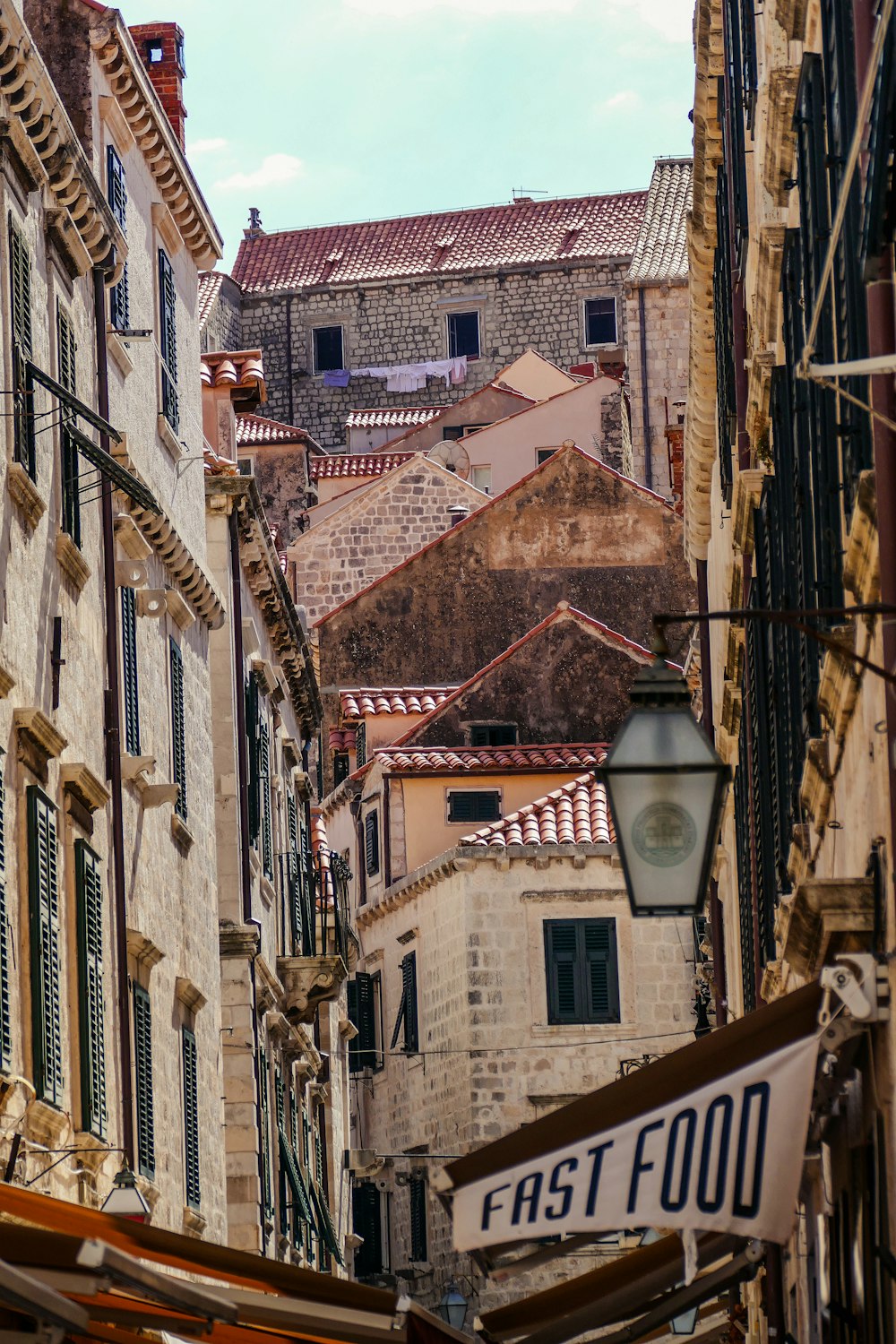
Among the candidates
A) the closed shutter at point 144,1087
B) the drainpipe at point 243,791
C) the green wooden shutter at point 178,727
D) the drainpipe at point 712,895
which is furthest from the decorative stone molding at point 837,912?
the drainpipe at point 712,895

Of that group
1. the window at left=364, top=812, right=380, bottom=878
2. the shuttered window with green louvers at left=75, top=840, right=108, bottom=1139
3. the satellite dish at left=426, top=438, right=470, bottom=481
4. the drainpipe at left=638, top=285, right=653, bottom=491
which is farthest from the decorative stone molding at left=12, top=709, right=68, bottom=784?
the drainpipe at left=638, top=285, right=653, bottom=491

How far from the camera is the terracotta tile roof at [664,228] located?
225 feet

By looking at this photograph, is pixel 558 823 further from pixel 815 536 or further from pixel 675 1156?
pixel 675 1156

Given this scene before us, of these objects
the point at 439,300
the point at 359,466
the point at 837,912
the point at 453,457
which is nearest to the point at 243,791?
the point at 837,912

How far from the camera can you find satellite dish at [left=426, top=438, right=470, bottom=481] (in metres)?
60.7

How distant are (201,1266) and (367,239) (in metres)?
78.9

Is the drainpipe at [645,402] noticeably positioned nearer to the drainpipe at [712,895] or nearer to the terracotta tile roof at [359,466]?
the terracotta tile roof at [359,466]

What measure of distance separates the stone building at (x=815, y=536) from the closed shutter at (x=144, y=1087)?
14.3ft

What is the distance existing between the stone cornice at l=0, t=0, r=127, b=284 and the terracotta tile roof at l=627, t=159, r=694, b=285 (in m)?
50.5

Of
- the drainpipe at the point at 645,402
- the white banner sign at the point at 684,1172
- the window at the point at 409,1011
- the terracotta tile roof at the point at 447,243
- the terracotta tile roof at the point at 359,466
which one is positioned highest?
the terracotta tile roof at the point at 447,243

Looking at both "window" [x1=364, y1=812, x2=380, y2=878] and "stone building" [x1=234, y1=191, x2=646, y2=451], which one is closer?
"window" [x1=364, y1=812, x2=380, y2=878]

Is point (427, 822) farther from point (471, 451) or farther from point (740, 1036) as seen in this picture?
point (740, 1036)

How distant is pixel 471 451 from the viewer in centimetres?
6125

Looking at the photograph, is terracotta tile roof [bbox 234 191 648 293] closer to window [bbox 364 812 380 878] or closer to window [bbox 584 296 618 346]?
window [bbox 584 296 618 346]
